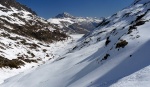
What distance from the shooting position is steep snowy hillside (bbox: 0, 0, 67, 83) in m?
53.1

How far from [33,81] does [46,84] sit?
13.2ft

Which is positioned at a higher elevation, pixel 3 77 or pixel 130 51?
pixel 3 77

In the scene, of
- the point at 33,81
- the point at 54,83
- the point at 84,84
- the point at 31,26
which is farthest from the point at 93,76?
the point at 31,26

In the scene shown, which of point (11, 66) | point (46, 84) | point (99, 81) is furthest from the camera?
point (11, 66)

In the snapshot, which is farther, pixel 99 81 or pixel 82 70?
pixel 82 70

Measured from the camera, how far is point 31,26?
13650cm

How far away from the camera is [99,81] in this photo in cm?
2042

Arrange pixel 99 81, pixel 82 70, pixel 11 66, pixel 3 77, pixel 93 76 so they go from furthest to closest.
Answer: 1. pixel 11 66
2. pixel 3 77
3. pixel 82 70
4. pixel 93 76
5. pixel 99 81

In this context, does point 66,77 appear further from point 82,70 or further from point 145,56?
point 145,56

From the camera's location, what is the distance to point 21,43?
85.2 m

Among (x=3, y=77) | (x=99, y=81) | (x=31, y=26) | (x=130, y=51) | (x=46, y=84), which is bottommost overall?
(x=99, y=81)

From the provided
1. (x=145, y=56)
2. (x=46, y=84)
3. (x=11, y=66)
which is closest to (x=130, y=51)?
(x=145, y=56)

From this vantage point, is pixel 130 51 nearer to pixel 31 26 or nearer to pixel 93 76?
pixel 93 76

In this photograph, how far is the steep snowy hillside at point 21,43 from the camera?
174 ft
